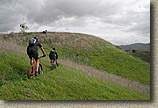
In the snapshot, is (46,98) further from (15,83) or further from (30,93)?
(15,83)

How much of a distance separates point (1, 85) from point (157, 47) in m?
4.99

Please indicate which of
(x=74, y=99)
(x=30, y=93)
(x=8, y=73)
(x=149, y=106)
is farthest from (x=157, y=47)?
(x=8, y=73)

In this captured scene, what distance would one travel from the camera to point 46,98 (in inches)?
109

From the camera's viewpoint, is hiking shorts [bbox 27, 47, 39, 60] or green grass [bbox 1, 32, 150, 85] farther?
green grass [bbox 1, 32, 150, 85]

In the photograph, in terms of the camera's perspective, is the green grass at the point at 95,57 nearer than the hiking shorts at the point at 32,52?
No

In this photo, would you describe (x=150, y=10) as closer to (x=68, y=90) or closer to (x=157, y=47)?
(x=157, y=47)

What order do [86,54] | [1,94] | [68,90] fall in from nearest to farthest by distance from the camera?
[1,94] → [68,90] → [86,54]

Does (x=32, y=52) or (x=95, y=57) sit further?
(x=95, y=57)

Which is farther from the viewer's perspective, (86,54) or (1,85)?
(86,54)

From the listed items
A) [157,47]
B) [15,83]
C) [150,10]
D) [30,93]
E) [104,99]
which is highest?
[150,10]

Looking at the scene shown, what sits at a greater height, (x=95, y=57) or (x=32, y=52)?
(x=32, y=52)

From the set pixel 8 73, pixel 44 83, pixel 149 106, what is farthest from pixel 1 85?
pixel 149 106

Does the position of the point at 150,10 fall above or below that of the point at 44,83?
above

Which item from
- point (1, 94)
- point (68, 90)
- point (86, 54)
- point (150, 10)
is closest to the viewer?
point (1, 94)
